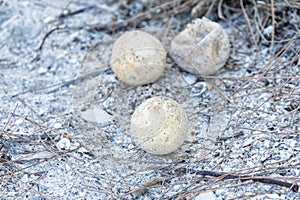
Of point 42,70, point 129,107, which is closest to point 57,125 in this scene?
point 129,107

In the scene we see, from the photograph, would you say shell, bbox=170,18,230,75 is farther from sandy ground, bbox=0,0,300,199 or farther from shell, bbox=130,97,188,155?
shell, bbox=130,97,188,155

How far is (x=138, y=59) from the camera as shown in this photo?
182 cm

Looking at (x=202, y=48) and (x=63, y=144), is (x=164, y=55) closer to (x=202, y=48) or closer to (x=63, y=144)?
(x=202, y=48)

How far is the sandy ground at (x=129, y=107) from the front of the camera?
1.59 metres

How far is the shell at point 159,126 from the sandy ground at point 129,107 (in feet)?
0.16

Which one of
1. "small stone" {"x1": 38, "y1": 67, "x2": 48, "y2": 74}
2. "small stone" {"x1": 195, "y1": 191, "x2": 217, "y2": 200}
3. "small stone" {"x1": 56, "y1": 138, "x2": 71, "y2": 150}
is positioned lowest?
"small stone" {"x1": 195, "y1": 191, "x2": 217, "y2": 200}

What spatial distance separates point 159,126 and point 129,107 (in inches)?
10.5

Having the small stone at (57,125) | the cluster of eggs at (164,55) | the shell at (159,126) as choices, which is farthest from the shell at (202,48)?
the small stone at (57,125)

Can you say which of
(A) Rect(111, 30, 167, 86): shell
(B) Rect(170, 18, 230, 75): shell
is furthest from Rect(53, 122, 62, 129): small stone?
(B) Rect(170, 18, 230, 75): shell

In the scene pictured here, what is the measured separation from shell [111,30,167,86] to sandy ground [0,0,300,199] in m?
0.05

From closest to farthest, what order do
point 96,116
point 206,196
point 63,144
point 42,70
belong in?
point 206,196 → point 63,144 → point 96,116 → point 42,70

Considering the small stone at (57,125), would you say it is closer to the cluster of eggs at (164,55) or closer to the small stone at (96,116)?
the small stone at (96,116)

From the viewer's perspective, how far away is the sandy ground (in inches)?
62.6

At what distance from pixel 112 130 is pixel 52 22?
24.3 inches
